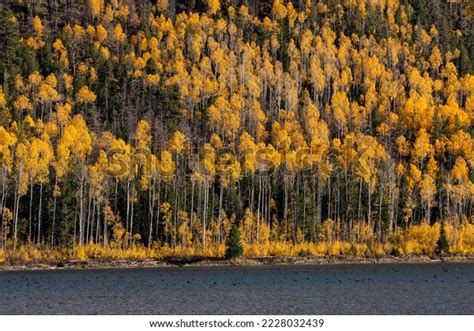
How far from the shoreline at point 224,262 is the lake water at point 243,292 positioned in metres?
7.39

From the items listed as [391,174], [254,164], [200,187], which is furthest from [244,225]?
[391,174]

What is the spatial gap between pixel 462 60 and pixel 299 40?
125ft

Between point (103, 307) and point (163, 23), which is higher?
point (163, 23)

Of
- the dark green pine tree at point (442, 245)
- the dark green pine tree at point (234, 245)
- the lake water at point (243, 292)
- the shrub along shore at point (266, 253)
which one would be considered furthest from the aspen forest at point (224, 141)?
the lake water at point (243, 292)

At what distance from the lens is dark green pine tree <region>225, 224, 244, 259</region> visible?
90.5 meters

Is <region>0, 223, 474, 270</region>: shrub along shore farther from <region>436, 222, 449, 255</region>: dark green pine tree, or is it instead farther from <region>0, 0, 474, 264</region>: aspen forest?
<region>0, 0, 474, 264</region>: aspen forest

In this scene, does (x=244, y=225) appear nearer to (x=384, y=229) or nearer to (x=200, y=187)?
(x=200, y=187)

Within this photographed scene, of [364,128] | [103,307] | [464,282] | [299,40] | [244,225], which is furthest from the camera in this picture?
[299,40]

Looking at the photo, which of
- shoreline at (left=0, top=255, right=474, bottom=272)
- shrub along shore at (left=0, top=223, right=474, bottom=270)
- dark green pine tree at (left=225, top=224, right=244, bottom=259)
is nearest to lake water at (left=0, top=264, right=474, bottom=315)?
shoreline at (left=0, top=255, right=474, bottom=272)

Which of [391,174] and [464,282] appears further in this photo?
[391,174]

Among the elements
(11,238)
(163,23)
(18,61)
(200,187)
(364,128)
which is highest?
(163,23)

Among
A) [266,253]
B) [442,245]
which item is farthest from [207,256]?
[442,245]

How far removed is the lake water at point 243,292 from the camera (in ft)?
144

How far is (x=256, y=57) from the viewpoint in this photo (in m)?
185
